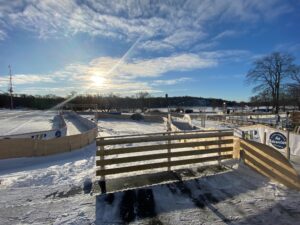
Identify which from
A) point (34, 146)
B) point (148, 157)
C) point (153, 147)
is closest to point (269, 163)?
point (153, 147)

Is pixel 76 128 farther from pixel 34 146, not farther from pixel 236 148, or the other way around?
pixel 236 148

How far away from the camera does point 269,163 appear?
6871 millimetres

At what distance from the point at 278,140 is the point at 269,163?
9844 millimetres

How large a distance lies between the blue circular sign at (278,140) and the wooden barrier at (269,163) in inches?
348

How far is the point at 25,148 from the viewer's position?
45.3 feet

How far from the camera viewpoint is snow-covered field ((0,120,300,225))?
471 cm

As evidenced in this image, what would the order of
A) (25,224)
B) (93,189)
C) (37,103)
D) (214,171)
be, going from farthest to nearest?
(37,103), (214,171), (93,189), (25,224)

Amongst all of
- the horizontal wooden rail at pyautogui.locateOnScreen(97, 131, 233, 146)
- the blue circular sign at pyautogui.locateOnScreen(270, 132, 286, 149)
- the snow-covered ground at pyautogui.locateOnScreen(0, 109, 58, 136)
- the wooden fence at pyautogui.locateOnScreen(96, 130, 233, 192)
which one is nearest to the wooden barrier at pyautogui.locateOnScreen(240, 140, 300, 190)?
the wooden fence at pyautogui.locateOnScreen(96, 130, 233, 192)

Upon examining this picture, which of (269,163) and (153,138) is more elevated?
(153,138)

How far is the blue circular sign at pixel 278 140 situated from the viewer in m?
15.4

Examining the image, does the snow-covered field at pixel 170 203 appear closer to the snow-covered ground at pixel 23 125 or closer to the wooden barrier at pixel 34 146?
the wooden barrier at pixel 34 146

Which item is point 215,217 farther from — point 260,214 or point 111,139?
point 111,139

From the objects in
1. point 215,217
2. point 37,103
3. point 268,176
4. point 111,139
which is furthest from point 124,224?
point 37,103

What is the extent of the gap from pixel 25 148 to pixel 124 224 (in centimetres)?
1103
